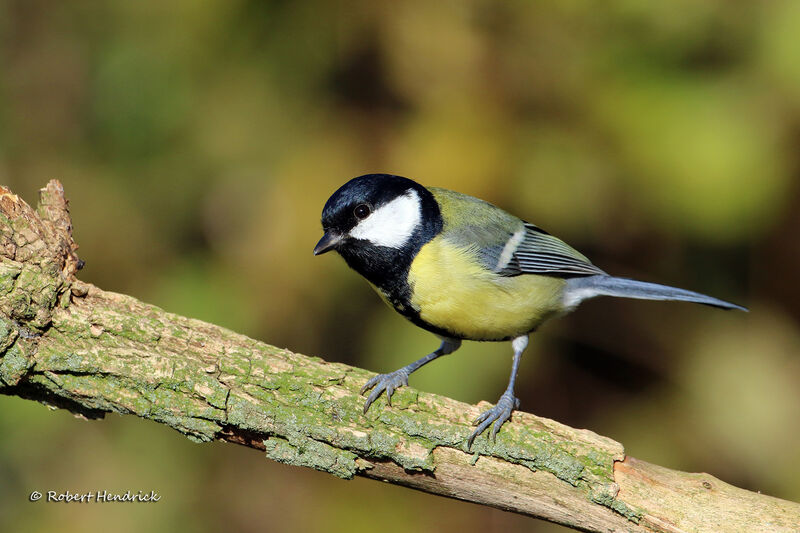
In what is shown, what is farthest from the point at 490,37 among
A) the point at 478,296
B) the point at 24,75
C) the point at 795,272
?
the point at 24,75

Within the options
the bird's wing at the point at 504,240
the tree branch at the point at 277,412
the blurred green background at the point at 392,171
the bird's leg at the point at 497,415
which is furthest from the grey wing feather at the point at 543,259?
the tree branch at the point at 277,412

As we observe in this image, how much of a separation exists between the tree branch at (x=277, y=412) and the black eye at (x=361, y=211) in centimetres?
63

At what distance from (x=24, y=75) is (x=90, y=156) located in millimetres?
541

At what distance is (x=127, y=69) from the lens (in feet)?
10.2

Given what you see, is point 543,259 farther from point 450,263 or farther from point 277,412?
point 277,412

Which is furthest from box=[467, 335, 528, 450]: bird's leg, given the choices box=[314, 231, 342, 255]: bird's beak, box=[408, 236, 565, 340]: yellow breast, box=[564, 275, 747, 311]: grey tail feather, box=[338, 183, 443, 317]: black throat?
box=[314, 231, 342, 255]: bird's beak

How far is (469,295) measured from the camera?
→ 2.42 meters

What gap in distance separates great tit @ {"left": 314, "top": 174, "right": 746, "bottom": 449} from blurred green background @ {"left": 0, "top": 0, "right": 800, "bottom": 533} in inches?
15.6

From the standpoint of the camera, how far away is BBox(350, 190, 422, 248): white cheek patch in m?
2.41

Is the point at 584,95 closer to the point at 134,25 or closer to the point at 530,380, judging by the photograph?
the point at 530,380

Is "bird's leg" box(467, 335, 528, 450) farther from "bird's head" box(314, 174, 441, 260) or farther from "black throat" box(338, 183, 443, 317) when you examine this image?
"bird's head" box(314, 174, 441, 260)

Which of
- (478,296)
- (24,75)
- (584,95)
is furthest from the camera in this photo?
(24,75)

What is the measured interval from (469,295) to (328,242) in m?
0.52

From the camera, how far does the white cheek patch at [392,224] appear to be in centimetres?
241
